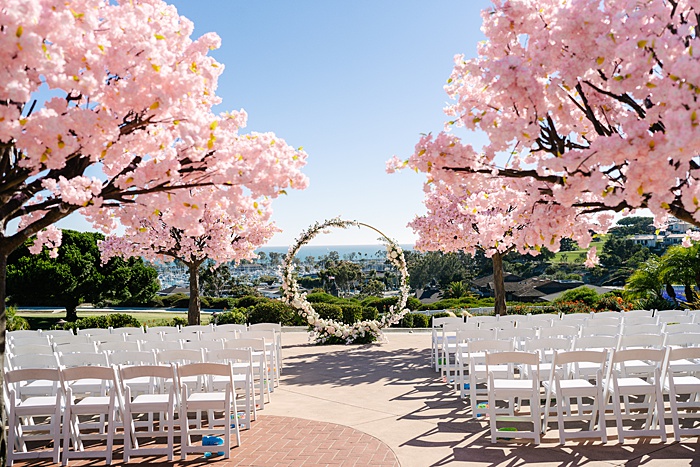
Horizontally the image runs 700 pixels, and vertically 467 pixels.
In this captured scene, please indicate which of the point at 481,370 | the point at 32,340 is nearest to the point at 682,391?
the point at 481,370

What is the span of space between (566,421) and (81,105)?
6.45 meters

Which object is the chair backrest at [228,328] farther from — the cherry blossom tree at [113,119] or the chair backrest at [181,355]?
the cherry blossom tree at [113,119]

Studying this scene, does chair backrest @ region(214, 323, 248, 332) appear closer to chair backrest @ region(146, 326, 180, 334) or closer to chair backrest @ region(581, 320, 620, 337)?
chair backrest @ region(146, 326, 180, 334)

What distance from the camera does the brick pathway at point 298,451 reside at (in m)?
5.73

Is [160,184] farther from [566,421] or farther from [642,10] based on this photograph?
[566,421]

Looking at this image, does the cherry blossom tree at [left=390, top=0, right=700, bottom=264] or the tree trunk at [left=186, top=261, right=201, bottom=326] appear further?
the tree trunk at [left=186, top=261, right=201, bottom=326]

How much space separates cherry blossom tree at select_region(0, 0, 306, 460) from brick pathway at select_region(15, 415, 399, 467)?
1764mm

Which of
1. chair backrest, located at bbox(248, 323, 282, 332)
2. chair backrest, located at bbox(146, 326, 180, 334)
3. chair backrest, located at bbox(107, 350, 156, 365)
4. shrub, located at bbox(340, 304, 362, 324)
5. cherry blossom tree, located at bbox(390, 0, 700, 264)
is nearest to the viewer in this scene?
cherry blossom tree, located at bbox(390, 0, 700, 264)

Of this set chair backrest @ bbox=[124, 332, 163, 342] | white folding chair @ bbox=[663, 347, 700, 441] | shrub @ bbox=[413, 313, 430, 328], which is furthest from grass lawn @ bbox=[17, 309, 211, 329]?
white folding chair @ bbox=[663, 347, 700, 441]

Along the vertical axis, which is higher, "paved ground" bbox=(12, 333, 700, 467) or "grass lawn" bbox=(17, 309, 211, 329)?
"grass lawn" bbox=(17, 309, 211, 329)

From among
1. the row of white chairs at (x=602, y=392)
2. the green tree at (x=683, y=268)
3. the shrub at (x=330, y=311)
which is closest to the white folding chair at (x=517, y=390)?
the row of white chairs at (x=602, y=392)

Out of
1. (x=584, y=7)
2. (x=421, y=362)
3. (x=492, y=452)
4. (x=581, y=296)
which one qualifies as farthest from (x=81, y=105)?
(x=581, y=296)

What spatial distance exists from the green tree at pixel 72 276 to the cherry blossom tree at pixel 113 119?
1912 centimetres

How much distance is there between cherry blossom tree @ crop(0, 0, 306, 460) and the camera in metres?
3.90
